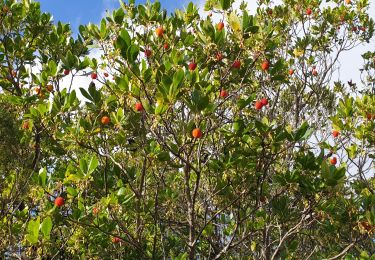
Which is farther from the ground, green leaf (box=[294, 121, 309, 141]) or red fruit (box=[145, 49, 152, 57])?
red fruit (box=[145, 49, 152, 57])

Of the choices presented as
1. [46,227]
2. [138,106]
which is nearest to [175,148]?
[138,106]

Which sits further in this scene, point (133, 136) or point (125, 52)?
point (133, 136)

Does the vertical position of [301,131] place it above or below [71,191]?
above

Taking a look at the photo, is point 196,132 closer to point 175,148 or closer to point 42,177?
point 175,148

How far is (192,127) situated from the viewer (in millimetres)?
4734

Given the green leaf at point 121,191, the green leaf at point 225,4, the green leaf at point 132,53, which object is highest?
the green leaf at point 225,4

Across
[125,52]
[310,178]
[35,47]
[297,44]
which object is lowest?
[310,178]

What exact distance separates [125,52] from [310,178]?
8.76 ft

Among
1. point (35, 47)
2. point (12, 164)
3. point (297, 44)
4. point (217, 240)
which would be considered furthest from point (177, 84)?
point (297, 44)

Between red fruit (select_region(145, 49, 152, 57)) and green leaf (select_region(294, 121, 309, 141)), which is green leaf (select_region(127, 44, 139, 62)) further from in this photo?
green leaf (select_region(294, 121, 309, 141))

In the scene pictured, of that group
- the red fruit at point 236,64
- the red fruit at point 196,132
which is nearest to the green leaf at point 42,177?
the red fruit at point 196,132

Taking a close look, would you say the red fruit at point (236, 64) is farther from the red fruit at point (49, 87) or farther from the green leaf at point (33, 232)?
the green leaf at point (33, 232)

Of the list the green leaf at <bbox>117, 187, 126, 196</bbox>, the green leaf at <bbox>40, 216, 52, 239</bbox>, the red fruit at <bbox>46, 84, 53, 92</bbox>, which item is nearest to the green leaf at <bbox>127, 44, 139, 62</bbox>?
the green leaf at <bbox>117, 187, 126, 196</bbox>

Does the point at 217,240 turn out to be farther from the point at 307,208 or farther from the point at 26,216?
the point at 26,216
